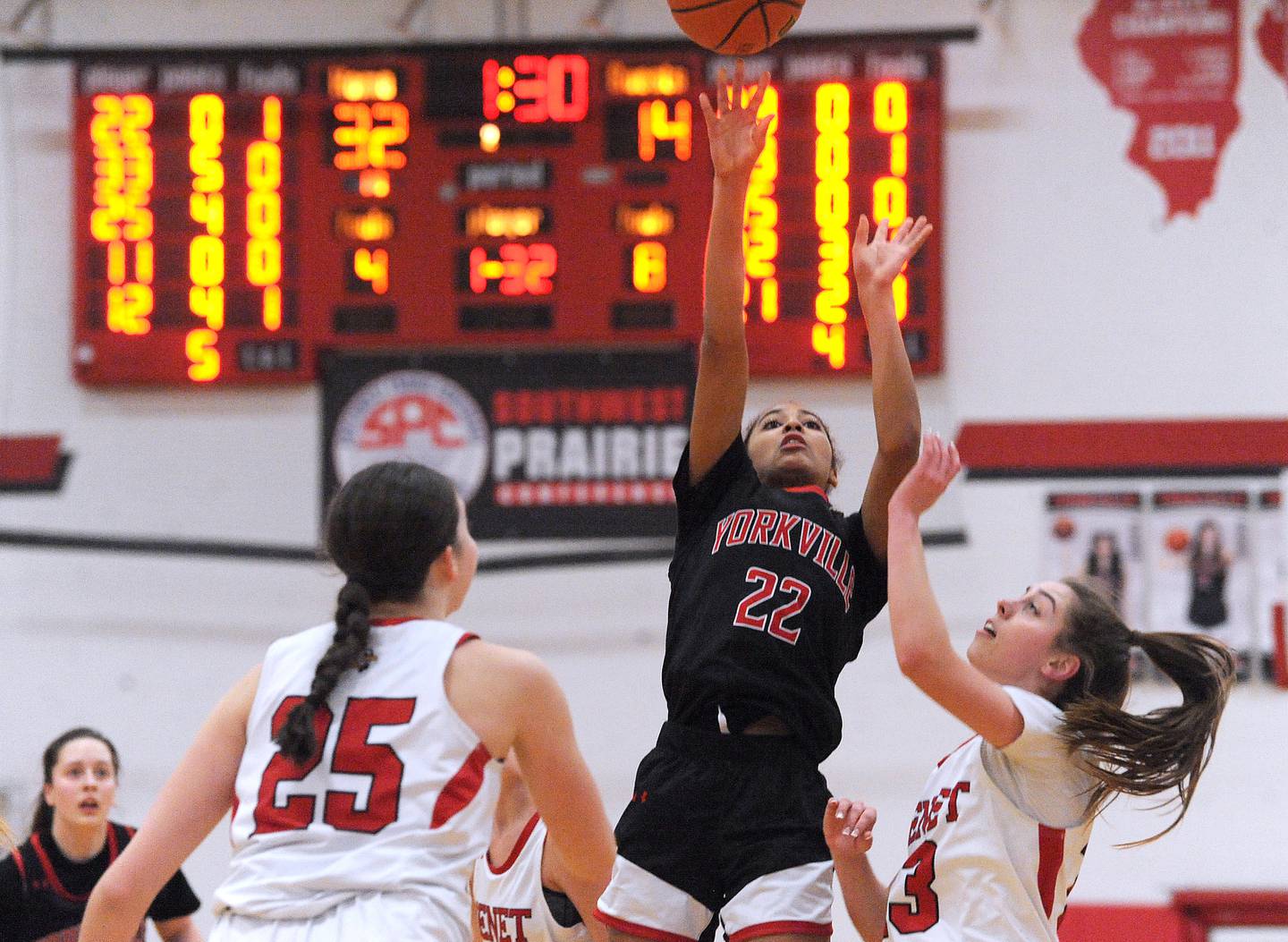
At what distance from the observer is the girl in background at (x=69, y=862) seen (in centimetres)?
460

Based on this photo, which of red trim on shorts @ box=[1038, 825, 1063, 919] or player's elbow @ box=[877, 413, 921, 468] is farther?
player's elbow @ box=[877, 413, 921, 468]

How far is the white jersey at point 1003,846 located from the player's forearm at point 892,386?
0.61 meters

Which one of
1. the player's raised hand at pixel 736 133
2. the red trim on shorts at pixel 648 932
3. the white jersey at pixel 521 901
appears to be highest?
the player's raised hand at pixel 736 133

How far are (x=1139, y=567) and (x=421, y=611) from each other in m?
4.78

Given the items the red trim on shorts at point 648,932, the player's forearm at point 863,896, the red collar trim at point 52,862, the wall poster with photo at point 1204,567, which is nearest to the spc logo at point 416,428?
the red collar trim at point 52,862

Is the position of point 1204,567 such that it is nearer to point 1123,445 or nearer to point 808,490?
point 1123,445

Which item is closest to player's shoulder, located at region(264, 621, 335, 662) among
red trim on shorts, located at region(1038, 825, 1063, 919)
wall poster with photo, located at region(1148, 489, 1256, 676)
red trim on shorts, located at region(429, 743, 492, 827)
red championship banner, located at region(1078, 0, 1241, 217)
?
red trim on shorts, located at region(429, 743, 492, 827)

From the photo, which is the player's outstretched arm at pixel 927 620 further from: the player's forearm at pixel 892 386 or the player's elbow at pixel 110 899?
the player's elbow at pixel 110 899

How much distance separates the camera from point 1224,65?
6.66 metres

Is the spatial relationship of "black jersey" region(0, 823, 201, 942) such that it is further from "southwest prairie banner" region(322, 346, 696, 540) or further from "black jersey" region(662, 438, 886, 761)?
"southwest prairie banner" region(322, 346, 696, 540)

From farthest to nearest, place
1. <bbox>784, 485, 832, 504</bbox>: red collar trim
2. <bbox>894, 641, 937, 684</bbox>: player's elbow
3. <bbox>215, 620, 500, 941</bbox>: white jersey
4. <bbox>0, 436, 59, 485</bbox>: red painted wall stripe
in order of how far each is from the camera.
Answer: <bbox>0, 436, 59, 485</bbox>: red painted wall stripe, <bbox>784, 485, 832, 504</bbox>: red collar trim, <bbox>894, 641, 937, 684</bbox>: player's elbow, <bbox>215, 620, 500, 941</bbox>: white jersey

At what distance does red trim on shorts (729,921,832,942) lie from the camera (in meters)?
2.98

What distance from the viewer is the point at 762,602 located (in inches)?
125

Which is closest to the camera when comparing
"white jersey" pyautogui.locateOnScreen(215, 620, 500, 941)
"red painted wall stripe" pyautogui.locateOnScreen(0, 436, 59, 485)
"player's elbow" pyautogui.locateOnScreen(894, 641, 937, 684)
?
"white jersey" pyautogui.locateOnScreen(215, 620, 500, 941)
